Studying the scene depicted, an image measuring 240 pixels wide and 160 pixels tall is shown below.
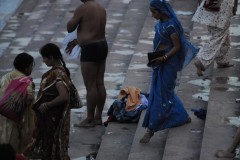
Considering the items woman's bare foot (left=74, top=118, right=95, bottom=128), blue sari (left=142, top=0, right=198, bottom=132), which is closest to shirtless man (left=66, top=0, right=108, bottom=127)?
woman's bare foot (left=74, top=118, right=95, bottom=128)

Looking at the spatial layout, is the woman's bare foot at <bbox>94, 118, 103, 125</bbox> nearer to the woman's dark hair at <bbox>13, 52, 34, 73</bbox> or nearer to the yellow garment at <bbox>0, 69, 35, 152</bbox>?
the yellow garment at <bbox>0, 69, 35, 152</bbox>

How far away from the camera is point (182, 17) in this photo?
38.2ft

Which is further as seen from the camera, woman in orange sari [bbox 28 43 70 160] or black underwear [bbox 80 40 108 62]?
black underwear [bbox 80 40 108 62]

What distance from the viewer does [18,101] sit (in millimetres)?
7426

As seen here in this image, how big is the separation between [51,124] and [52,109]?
18 cm

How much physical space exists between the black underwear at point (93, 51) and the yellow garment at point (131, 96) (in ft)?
1.89

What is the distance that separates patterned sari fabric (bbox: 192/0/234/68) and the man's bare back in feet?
4.11

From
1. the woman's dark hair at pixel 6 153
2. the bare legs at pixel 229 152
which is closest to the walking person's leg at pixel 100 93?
the bare legs at pixel 229 152

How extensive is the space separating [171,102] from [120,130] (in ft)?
3.36

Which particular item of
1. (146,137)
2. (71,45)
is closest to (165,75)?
(146,137)

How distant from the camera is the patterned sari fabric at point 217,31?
349 inches

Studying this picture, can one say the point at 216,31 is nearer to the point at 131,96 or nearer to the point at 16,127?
the point at 131,96

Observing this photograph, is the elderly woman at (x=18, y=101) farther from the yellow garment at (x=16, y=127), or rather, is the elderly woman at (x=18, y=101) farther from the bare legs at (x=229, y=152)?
Answer: the bare legs at (x=229, y=152)

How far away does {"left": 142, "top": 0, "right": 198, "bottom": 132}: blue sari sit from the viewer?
7.58 metres
